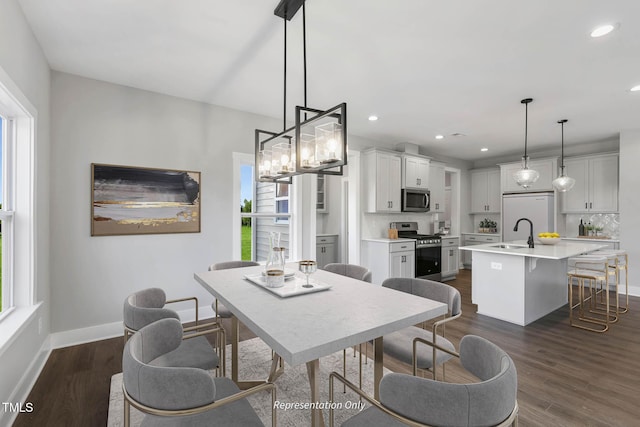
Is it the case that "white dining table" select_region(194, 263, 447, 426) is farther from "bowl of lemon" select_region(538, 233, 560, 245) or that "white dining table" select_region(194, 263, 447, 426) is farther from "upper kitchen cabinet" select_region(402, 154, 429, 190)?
"upper kitchen cabinet" select_region(402, 154, 429, 190)

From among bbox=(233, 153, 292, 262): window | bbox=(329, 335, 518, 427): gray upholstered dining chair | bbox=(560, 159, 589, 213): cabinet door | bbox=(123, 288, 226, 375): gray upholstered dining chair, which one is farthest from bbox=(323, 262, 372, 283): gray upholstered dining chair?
A: bbox=(560, 159, 589, 213): cabinet door

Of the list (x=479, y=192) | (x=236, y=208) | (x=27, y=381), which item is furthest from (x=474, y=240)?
(x=27, y=381)

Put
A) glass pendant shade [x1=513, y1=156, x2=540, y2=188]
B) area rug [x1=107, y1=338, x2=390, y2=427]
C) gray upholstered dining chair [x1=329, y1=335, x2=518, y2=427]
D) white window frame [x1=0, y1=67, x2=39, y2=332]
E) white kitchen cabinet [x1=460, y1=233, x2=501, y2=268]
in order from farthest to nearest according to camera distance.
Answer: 1. white kitchen cabinet [x1=460, y1=233, x2=501, y2=268]
2. glass pendant shade [x1=513, y1=156, x2=540, y2=188]
3. white window frame [x1=0, y1=67, x2=39, y2=332]
4. area rug [x1=107, y1=338, x2=390, y2=427]
5. gray upholstered dining chair [x1=329, y1=335, x2=518, y2=427]

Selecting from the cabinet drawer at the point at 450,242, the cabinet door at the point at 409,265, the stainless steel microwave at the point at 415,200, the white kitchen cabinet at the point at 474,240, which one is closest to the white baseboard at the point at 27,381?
the cabinet door at the point at 409,265

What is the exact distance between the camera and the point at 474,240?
7.00m

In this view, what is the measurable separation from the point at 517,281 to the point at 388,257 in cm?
184

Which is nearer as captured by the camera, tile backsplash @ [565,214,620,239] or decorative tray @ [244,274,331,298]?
decorative tray @ [244,274,331,298]

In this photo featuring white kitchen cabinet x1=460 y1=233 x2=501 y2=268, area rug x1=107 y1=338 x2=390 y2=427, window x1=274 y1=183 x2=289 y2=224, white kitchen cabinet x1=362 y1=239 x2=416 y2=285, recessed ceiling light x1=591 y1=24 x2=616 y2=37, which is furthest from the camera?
white kitchen cabinet x1=460 y1=233 x2=501 y2=268

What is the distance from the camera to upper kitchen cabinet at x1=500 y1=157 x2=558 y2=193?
5.79 m

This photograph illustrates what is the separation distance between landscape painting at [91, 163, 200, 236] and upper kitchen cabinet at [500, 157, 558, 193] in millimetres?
6017

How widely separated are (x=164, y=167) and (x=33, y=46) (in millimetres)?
1415

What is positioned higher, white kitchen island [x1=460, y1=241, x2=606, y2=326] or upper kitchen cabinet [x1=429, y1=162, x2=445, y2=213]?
upper kitchen cabinet [x1=429, y1=162, x2=445, y2=213]

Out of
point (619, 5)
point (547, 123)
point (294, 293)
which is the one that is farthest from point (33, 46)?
point (547, 123)

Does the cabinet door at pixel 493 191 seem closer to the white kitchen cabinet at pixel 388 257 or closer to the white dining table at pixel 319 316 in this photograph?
the white kitchen cabinet at pixel 388 257
